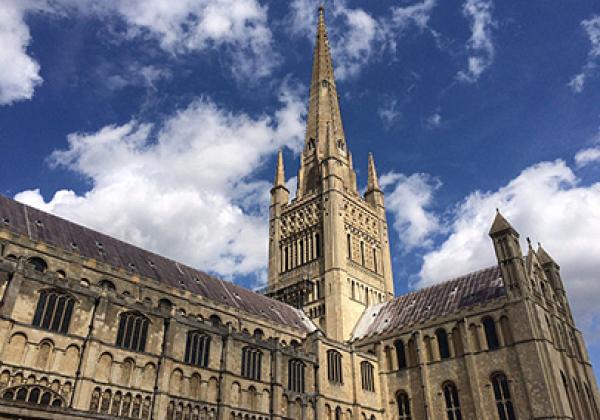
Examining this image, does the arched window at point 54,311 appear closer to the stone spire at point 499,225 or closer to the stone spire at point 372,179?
the stone spire at point 499,225

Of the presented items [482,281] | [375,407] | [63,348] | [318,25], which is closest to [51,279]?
[63,348]

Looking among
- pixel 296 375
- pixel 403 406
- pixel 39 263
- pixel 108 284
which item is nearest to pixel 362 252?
pixel 403 406

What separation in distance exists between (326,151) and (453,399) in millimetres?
34926

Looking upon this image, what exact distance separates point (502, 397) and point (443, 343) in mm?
6860

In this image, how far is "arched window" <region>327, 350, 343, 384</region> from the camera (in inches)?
1687

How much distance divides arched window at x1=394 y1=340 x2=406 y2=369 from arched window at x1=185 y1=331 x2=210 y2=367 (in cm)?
2068

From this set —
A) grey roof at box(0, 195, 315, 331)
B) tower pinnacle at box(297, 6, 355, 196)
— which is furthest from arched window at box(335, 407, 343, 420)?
tower pinnacle at box(297, 6, 355, 196)

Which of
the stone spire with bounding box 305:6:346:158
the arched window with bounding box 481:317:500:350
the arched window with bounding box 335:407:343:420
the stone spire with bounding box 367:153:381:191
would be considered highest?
the stone spire with bounding box 305:6:346:158

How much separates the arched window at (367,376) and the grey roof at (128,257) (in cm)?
861

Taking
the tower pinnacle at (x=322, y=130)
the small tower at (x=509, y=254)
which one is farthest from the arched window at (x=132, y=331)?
the tower pinnacle at (x=322, y=130)

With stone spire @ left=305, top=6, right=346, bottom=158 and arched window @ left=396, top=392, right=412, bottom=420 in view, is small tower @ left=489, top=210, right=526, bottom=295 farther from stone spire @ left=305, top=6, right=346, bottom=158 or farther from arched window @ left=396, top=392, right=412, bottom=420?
stone spire @ left=305, top=6, right=346, bottom=158

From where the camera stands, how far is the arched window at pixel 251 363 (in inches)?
1420

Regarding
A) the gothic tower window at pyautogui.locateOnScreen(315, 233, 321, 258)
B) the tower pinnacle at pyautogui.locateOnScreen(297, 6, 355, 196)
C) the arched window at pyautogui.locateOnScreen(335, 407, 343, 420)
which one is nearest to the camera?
the arched window at pyautogui.locateOnScreen(335, 407, 343, 420)

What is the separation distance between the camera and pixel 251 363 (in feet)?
120
